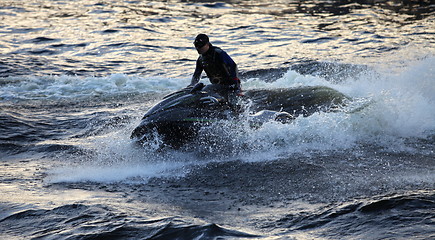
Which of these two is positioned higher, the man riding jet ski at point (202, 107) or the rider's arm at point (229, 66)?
the rider's arm at point (229, 66)

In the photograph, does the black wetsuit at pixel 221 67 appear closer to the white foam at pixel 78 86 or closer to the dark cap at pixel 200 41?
the dark cap at pixel 200 41

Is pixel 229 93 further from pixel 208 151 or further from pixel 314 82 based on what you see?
pixel 314 82

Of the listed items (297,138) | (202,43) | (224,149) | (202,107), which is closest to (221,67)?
(202,43)

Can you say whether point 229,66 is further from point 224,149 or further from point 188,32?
point 188,32

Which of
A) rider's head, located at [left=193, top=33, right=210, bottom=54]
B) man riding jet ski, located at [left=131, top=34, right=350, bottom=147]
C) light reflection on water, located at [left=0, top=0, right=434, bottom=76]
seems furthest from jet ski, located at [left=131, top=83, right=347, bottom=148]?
light reflection on water, located at [left=0, top=0, right=434, bottom=76]

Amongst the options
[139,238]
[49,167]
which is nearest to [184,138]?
[49,167]

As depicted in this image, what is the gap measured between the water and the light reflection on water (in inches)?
4.8

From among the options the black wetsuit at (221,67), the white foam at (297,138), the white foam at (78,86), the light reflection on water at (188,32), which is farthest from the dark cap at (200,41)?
the light reflection on water at (188,32)

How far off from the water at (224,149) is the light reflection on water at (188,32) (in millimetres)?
121

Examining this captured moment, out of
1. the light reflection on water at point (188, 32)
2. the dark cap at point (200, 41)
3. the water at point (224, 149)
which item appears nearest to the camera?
the water at point (224, 149)

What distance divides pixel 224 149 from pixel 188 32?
40.8 feet

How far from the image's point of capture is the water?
541cm

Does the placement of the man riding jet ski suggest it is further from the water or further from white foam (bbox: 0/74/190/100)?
white foam (bbox: 0/74/190/100)

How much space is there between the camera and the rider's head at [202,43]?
8.83m
